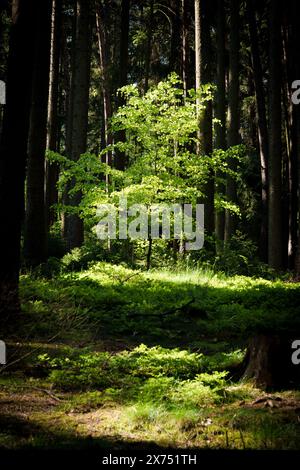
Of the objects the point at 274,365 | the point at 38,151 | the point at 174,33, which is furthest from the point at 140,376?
the point at 174,33

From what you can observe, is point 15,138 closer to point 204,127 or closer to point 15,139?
point 15,139

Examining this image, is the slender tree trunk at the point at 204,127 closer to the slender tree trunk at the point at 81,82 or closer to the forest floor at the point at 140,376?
the slender tree trunk at the point at 81,82

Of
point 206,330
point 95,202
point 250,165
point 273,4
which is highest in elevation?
point 273,4

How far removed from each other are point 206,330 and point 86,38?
11491 mm

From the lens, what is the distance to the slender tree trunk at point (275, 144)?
15086 mm

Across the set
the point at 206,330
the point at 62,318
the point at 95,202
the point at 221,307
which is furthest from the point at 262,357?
the point at 95,202

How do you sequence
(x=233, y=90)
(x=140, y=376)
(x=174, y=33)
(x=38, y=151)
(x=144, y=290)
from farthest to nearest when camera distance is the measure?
(x=174, y=33) → (x=233, y=90) → (x=38, y=151) → (x=144, y=290) → (x=140, y=376)

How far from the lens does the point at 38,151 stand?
11703mm

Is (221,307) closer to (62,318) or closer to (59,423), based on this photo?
(62,318)

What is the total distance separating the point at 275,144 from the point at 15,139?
391 inches

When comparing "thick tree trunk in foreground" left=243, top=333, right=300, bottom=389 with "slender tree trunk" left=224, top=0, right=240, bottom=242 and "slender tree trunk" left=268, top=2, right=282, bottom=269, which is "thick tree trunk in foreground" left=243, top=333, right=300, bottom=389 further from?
"slender tree trunk" left=224, top=0, right=240, bottom=242

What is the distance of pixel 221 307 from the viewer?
938 centimetres

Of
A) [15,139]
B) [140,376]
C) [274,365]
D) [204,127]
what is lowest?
[140,376]

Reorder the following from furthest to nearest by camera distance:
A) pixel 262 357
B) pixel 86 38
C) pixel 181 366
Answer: pixel 86 38
pixel 181 366
pixel 262 357
